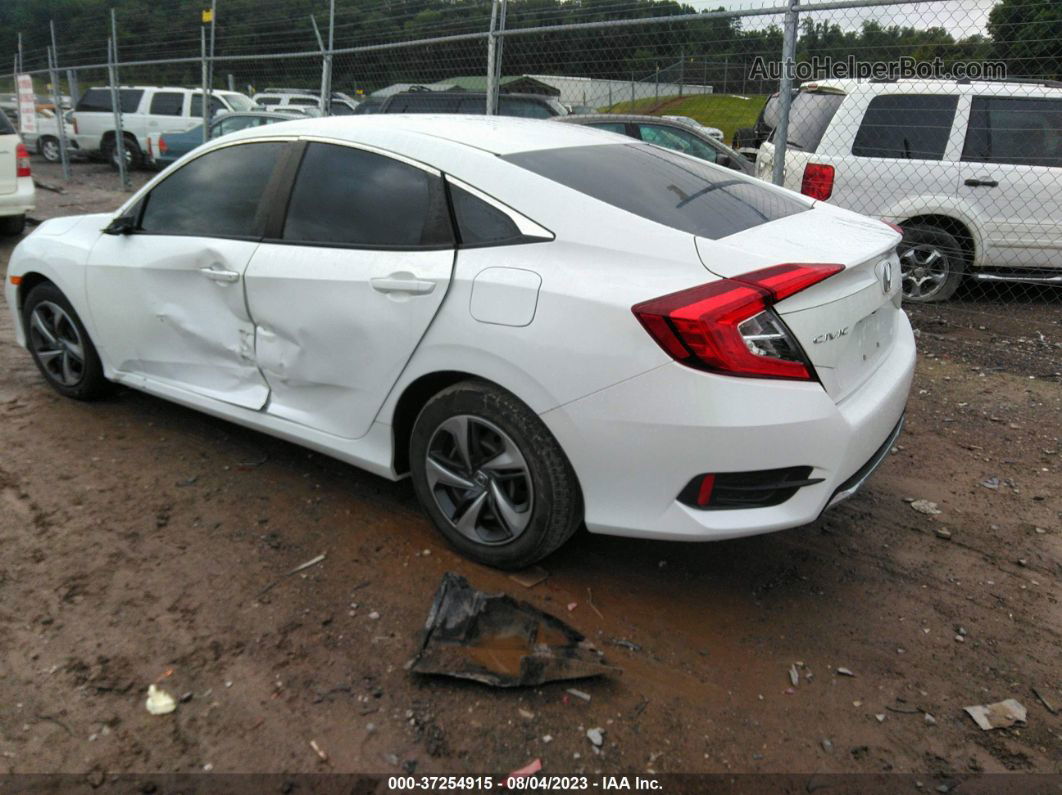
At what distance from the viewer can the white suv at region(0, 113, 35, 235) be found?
9727 millimetres

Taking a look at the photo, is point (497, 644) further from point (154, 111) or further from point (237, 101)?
point (154, 111)

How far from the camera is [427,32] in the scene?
426 inches

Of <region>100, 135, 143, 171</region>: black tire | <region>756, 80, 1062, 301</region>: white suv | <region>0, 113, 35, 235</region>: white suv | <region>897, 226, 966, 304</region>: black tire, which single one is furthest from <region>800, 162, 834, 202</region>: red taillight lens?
<region>100, 135, 143, 171</region>: black tire

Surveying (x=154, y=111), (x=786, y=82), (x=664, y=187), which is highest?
(x=154, y=111)

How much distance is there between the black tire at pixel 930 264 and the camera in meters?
6.84

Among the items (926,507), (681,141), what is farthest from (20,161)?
(926,507)

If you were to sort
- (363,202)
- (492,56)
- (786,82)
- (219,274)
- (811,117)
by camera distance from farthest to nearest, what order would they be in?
(492,56) → (811,117) → (786,82) → (219,274) → (363,202)

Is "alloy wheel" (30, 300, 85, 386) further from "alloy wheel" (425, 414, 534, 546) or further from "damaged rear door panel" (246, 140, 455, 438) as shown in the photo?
"alloy wheel" (425, 414, 534, 546)

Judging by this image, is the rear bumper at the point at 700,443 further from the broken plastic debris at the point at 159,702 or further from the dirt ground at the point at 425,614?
the broken plastic debris at the point at 159,702

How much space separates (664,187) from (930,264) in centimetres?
471

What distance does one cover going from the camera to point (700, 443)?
2.52 metres

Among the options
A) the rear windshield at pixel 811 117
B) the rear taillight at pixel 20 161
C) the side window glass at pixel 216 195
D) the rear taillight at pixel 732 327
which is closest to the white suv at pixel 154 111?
the rear taillight at pixel 20 161

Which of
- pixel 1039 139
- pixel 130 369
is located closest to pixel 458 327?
pixel 130 369

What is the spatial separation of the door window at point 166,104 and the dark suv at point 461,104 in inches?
358
